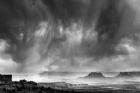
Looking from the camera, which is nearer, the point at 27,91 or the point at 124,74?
the point at 27,91

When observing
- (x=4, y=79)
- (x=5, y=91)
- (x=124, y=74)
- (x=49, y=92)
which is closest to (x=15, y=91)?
(x=5, y=91)

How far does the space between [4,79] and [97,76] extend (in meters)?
117

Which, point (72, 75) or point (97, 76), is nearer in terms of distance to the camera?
point (97, 76)

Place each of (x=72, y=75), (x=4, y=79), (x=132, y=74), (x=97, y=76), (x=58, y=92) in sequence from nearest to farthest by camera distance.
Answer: (x=58, y=92) < (x=4, y=79) < (x=97, y=76) < (x=132, y=74) < (x=72, y=75)

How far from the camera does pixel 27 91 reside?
3353cm

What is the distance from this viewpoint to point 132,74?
6777 inches

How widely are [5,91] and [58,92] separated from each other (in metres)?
7.53

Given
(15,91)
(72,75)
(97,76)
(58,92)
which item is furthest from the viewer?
(72,75)

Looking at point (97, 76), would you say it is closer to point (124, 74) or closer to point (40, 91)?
point (124, 74)

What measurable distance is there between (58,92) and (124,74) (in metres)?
144

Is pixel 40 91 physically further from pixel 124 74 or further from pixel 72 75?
pixel 72 75

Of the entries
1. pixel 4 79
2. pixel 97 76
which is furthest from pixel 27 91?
pixel 97 76

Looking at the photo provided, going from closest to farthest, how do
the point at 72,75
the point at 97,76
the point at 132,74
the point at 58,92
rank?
the point at 58,92
the point at 97,76
the point at 132,74
the point at 72,75

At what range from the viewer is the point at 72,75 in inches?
7805
